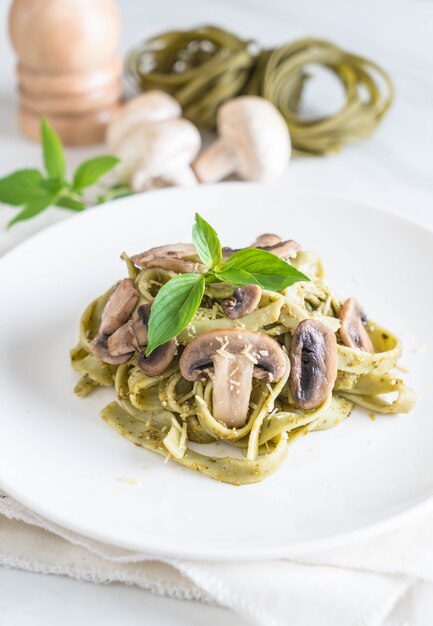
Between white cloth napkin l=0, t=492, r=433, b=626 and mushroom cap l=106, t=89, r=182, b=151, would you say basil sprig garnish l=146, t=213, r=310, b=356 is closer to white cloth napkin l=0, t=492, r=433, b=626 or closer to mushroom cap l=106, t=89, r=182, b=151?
white cloth napkin l=0, t=492, r=433, b=626

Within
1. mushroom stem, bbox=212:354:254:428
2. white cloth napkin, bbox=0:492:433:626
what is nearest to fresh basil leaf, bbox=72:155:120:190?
mushroom stem, bbox=212:354:254:428

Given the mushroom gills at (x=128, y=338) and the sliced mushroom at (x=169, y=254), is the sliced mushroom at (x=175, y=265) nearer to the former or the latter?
the sliced mushroom at (x=169, y=254)

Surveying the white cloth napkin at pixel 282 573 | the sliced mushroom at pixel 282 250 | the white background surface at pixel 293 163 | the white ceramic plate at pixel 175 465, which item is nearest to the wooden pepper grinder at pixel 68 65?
the white background surface at pixel 293 163

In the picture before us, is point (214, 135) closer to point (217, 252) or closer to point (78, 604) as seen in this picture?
point (217, 252)

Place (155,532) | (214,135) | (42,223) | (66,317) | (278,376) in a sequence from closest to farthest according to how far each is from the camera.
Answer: (155,532), (278,376), (66,317), (42,223), (214,135)

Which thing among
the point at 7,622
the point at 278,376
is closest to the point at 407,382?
the point at 278,376

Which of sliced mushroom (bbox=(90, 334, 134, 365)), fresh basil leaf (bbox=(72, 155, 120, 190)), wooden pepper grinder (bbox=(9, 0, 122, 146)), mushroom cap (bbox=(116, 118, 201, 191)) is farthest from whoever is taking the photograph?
wooden pepper grinder (bbox=(9, 0, 122, 146))
